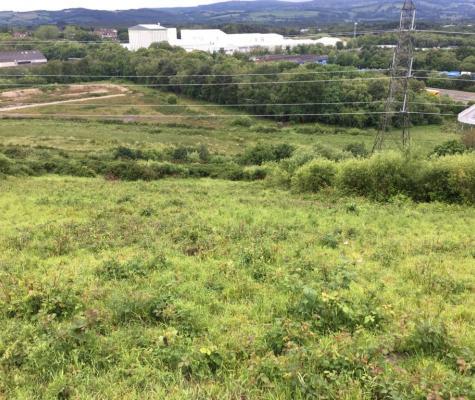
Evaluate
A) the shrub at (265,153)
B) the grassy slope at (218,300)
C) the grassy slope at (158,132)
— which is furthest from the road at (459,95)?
the grassy slope at (218,300)

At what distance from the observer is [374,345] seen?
5320 millimetres

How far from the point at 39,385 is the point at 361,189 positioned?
62.9ft

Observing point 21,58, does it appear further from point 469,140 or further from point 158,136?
point 469,140

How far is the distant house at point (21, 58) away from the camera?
99700mm

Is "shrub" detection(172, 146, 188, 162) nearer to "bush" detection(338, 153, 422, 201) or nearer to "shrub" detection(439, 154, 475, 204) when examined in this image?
"bush" detection(338, 153, 422, 201)

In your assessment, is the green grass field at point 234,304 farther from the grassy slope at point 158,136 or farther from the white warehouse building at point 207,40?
the white warehouse building at point 207,40

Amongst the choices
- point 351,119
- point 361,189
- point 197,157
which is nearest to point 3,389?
point 361,189

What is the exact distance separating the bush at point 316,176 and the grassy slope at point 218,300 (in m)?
9.17

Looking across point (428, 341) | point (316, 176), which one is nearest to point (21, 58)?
point (316, 176)

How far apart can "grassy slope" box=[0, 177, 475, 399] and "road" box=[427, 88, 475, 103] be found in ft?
224

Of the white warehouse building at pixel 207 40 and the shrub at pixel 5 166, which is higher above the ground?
the white warehouse building at pixel 207 40

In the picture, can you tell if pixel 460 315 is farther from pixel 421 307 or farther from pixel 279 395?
pixel 279 395

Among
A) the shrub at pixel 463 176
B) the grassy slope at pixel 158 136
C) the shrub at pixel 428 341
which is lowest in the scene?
the grassy slope at pixel 158 136

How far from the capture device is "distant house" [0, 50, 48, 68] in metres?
99.7
